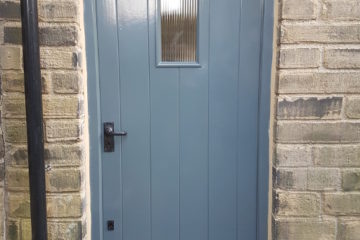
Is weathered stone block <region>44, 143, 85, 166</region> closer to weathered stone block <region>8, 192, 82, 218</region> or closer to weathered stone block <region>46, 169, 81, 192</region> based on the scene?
weathered stone block <region>46, 169, 81, 192</region>

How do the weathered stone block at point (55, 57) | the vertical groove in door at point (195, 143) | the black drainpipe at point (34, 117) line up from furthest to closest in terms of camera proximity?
the vertical groove in door at point (195, 143)
the weathered stone block at point (55, 57)
the black drainpipe at point (34, 117)

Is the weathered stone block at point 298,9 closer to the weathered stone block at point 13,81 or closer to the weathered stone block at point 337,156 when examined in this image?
the weathered stone block at point 337,156

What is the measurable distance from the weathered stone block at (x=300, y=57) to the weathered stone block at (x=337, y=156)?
0.41m

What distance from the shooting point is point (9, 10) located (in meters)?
1.52

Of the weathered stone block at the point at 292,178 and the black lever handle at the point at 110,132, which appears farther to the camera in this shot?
the black lever handle at the point at 110,132

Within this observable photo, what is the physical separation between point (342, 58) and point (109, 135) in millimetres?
1220

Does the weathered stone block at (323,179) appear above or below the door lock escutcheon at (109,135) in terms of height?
below

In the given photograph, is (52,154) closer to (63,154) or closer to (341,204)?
(63,154)

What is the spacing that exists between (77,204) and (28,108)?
1.70ft

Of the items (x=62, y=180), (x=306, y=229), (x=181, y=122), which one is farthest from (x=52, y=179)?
(x=306, y=229)

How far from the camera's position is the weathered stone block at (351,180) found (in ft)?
5.31

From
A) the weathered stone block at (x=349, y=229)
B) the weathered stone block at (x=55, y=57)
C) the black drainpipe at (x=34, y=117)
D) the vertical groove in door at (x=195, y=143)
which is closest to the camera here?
the black drainpipe at (x=34, y=117)

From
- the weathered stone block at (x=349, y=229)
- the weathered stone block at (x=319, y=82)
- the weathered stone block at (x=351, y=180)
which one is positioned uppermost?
the weathered stone block at (x=319, y=82)

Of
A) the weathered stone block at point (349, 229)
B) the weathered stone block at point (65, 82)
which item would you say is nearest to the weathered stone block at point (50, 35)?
the weathered stone block at point (65, 82)
